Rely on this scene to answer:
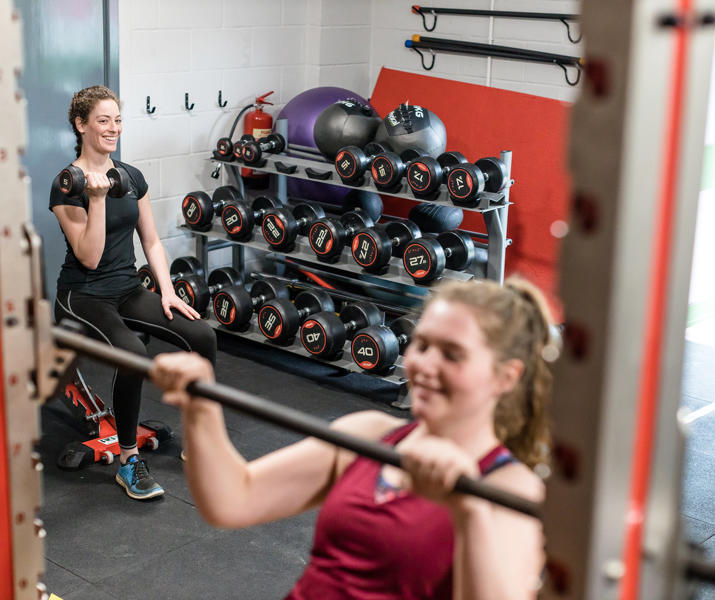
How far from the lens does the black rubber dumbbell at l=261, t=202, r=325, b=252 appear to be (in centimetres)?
473

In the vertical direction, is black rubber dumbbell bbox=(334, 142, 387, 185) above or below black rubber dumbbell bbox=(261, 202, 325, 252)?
above

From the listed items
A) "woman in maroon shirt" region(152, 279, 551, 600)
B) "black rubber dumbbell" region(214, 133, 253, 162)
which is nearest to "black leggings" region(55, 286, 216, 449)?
"black rubber dumbbell" region(214, 133, 253, 162)

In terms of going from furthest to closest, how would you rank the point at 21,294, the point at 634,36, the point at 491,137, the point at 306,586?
the point at 491,137, the point at 306,586, the point at 21,294, the point at 634,36

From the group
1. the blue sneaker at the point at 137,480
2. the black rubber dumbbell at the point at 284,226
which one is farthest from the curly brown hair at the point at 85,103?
the black rubber dumbbell at the point at 284,226

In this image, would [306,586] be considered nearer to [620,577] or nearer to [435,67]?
[620,577]

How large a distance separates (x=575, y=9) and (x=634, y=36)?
4.92 m

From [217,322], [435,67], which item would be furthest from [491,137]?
[217,322]

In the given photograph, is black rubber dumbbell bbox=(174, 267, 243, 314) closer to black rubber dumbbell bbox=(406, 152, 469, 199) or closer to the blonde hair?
black rubber dumbbell bbox=(406, 152, 469, 199)

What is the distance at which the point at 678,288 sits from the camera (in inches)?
27.1

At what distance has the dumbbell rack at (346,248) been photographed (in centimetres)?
438

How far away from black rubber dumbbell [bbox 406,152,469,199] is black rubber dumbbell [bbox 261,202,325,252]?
1.83 ft

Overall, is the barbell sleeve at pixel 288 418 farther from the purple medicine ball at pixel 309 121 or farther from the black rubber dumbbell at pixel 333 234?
the purple medicine ball at pixel 309 121

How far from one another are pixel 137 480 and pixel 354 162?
1.87 metres

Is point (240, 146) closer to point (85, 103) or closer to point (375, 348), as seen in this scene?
point (375, 348)
